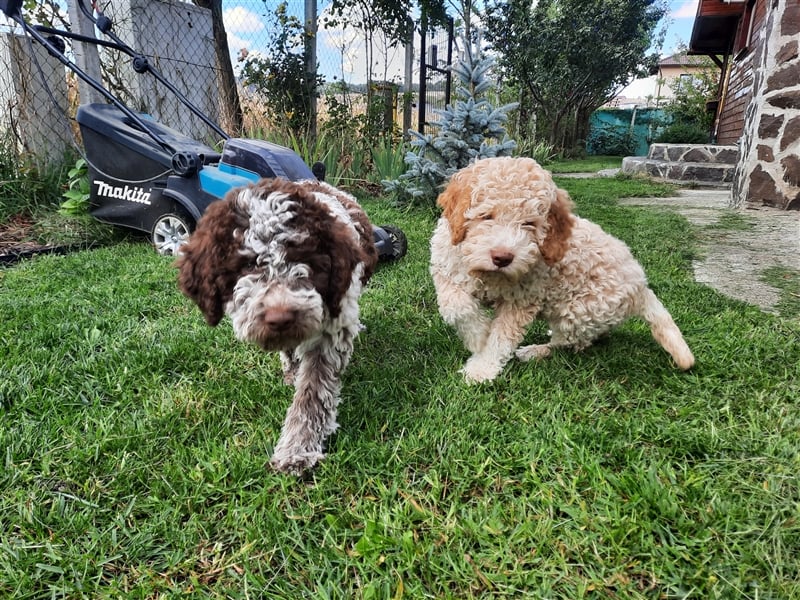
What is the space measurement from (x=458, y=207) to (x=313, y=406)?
4.10 ft

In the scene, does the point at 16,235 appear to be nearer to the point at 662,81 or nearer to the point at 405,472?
the point at 405,472

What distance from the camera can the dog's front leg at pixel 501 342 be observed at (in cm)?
278

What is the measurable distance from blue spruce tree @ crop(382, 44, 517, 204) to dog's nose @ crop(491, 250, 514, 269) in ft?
12.5

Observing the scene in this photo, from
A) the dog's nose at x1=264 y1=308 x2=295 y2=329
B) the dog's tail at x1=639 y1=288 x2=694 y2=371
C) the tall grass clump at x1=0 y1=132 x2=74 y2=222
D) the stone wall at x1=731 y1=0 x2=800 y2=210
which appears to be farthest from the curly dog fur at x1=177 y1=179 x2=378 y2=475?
the stone wall at x1=731 y1=0 x2=800 y2=210

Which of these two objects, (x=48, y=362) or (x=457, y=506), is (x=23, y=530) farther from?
(x=457, y=506)

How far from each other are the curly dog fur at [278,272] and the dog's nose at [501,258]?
2.26 feet

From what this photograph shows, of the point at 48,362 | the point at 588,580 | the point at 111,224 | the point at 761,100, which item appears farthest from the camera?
the point at 761,100

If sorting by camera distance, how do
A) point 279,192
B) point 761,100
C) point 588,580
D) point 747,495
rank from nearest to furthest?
point 588,580
point 747,495
point 279,192
point 761,100

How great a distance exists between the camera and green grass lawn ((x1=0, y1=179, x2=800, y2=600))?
1.60 meters

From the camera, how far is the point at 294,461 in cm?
207

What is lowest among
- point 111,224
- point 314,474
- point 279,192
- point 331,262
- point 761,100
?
point 314,474

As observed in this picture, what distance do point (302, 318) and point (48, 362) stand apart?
6.09ft

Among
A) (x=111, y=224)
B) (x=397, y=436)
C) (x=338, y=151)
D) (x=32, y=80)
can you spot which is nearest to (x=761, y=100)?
(x=338, y=151)

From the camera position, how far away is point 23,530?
1742 millimetres
